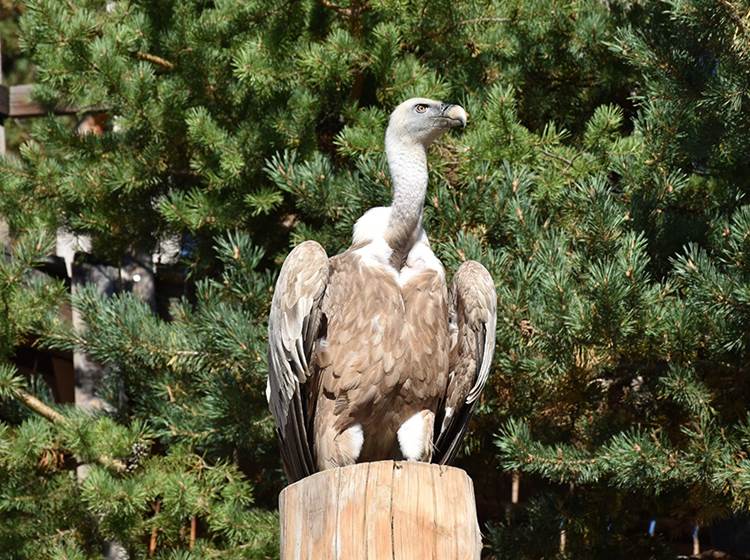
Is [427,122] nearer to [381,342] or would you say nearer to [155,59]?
[381,342]

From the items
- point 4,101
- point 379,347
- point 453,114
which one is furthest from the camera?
point 4,101

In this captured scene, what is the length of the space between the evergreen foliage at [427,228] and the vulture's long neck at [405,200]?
33.6 inches

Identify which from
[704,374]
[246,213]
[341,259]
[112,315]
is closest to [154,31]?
[246,213]

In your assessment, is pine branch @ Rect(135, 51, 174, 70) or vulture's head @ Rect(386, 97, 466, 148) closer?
vulture's head @ Rect(386, 97, 466, 148)

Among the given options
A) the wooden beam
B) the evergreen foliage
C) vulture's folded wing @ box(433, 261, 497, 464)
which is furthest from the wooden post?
the wooden beam

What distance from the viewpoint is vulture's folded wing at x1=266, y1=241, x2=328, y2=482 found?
4535mm

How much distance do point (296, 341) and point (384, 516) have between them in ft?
4.24

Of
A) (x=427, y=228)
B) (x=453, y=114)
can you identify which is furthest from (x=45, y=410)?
(x=453, y=114)

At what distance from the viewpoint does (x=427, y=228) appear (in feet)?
20.1

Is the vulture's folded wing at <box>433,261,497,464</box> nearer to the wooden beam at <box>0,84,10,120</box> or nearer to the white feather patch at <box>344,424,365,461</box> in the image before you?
the white feather patch at <box>344,424,365,461</box>

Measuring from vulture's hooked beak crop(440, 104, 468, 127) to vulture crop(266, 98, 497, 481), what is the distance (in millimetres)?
231

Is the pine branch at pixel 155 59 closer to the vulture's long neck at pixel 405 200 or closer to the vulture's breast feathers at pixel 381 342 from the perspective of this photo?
the vulture's long neck at pixel 405 200

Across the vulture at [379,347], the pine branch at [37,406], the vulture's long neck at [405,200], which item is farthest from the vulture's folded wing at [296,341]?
the pine branch at [37,406]

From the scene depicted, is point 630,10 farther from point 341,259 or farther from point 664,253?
point 341,259
